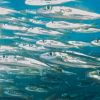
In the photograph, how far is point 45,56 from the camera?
31.1 ft

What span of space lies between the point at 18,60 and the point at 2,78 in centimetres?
106

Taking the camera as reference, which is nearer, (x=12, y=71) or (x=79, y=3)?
(x=79, y=3)

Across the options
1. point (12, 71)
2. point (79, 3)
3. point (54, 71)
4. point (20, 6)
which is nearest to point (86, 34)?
point (79, 3)

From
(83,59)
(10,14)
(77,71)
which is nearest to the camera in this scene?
(10,14)

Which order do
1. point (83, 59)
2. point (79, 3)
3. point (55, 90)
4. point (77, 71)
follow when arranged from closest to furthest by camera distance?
point (79, 3), point (83, 59), point (77, 71), point (55, 90)

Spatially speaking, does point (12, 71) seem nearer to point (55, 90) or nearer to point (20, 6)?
point (55, 90)

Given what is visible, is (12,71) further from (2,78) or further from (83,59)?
(83,59)

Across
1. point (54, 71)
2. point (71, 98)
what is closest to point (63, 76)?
point (54, 71)

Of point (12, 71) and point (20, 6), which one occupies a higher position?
point (20, 6)

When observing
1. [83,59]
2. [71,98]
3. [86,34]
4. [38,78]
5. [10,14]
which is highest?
[10,14]

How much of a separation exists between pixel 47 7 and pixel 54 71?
122 inches

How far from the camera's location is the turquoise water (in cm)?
791

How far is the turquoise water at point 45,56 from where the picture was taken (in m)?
7.91

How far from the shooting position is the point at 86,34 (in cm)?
820
